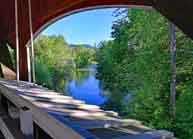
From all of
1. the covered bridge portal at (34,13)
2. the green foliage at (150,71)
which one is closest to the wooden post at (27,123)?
the covered bridge portal at (34,13)

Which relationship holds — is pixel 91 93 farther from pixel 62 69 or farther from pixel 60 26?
pixel 60 26

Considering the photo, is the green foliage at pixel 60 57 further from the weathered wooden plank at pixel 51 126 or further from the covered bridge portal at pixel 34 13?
the weathered wooden plank at pixel 51 126

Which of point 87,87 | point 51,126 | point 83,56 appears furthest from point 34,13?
point 83,56

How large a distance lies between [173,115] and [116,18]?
24.1ft

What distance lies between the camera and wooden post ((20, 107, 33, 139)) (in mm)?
1392

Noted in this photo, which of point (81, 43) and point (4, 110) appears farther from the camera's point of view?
point (81, 43)

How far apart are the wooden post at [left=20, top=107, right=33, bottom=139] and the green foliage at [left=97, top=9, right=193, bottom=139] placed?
8049 millimetres

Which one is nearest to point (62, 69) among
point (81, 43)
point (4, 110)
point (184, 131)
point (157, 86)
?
point (81, 43)

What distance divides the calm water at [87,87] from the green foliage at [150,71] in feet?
7.10

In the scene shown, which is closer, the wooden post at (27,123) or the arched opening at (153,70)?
the wooden post at (27,123)

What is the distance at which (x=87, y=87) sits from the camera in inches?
845

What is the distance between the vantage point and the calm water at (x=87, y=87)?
1727 cm

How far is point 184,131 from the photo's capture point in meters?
9.70

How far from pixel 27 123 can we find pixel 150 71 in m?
10.4
